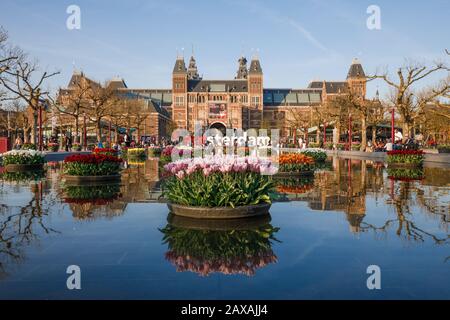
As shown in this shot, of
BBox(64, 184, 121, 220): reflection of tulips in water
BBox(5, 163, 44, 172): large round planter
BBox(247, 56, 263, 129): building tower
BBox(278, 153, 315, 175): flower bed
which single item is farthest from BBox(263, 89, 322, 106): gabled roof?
BBox(64, 184, 121, 220): reflection of tulips in water

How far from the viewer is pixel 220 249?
215 inches

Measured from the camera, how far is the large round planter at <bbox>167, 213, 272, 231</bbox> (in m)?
6.82

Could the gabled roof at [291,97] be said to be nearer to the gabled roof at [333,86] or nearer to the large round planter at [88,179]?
the gabled roof at [333,86]

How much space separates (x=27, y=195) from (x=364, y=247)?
8.54 m

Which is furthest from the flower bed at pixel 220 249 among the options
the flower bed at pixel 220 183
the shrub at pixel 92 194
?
the shrub at pixel 92 194

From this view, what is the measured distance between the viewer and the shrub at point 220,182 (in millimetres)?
7305

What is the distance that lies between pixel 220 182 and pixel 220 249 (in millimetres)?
2163

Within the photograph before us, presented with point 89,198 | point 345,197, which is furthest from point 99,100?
point 345,197

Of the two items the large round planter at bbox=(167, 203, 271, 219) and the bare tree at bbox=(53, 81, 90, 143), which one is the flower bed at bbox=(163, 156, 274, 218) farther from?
the bare tree at bbox=(53, 81, 90, 143)

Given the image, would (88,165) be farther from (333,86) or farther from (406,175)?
(333,86)

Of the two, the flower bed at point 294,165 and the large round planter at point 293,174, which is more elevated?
the flower bed at point 294,165

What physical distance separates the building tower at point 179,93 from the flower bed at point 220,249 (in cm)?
10396

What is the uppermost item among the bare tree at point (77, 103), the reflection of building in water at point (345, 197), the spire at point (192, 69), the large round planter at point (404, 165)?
the spire at point (192, 69)
